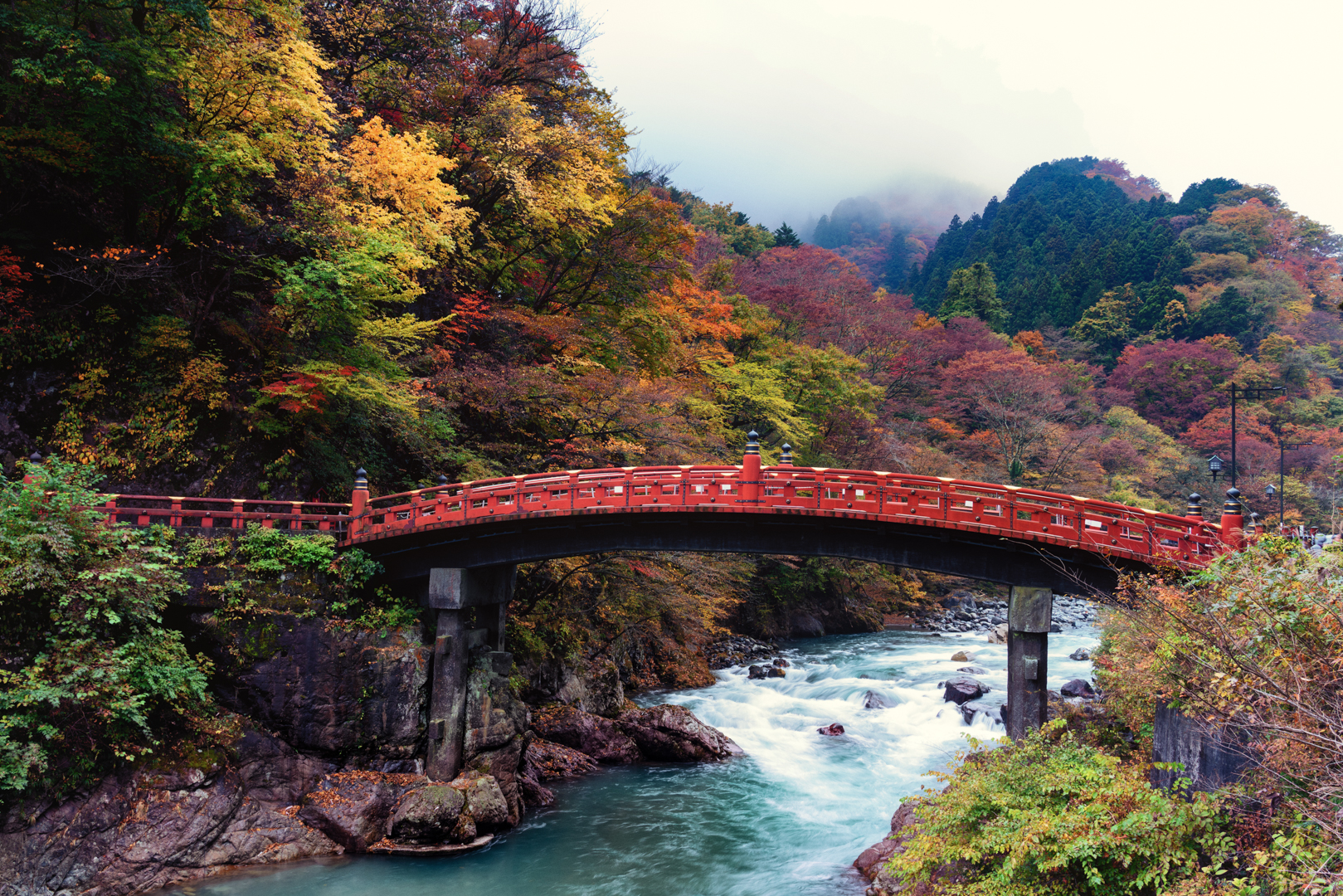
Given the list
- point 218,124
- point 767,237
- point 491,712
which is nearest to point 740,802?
point 491,712

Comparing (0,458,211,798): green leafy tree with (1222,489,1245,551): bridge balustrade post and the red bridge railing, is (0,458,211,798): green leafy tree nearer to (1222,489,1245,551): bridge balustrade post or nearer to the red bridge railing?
the red bridge railing

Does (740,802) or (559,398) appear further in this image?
(559,398)

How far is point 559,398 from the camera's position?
20891mm

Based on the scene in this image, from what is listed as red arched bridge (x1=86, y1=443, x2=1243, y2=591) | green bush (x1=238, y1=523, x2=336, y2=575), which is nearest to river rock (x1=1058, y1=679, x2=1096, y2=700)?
red arched bridge (x1=86, y1=443, x2=1243, y2=591)

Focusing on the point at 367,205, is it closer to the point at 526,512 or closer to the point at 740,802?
the point at 526,512

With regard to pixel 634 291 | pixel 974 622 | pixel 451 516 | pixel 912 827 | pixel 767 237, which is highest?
pixel 767 237

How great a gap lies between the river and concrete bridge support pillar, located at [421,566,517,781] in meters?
2.14

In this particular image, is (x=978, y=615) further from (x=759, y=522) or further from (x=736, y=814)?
(x=759, y=522)

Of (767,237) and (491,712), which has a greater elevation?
(767,237)

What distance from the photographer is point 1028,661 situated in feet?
46.0

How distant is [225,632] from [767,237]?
5938 cm

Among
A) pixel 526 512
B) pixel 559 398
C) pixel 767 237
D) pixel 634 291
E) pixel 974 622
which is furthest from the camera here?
pixel 767 237

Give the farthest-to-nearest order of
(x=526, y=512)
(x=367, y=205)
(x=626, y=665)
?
1. (x=626, y=665)
2. (x=367, y=205)
3. (x=526, y=512)

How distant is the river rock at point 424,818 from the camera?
45.9 ft
